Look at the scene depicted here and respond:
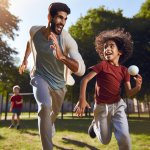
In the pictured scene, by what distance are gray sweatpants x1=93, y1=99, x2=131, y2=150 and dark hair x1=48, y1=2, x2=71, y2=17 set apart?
6.07 feet

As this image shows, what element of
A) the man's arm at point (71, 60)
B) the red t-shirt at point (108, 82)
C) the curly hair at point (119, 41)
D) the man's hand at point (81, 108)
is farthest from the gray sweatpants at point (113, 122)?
the curly hair at point (119, 41)

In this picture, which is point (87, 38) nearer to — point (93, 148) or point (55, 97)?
point (93, 148)

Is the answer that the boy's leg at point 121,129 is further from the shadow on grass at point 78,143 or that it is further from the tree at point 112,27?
the tree at point 112,27

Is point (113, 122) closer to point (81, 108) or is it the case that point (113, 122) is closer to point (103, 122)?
point (103, 122)

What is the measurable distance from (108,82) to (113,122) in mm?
787

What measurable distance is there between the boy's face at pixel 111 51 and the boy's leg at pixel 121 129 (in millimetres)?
962

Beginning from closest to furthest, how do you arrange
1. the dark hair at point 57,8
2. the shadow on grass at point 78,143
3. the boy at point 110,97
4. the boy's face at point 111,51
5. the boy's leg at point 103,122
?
the dark hair at point 57,8
the boy at point 110,97
the boy's leg at point 103,122
the boy's face at point 111,51
the shadow on grass at point 78,143

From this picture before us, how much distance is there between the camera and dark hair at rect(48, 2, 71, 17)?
4.79 m

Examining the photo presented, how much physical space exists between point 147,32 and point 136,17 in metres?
3.08

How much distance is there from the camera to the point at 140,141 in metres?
8.51

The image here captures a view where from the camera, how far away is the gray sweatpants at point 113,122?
485cm

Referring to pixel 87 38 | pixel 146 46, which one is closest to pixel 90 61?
pixel 87 38

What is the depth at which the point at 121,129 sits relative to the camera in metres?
4.88

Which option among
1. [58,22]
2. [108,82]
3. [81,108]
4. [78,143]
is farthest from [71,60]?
[78,143]
